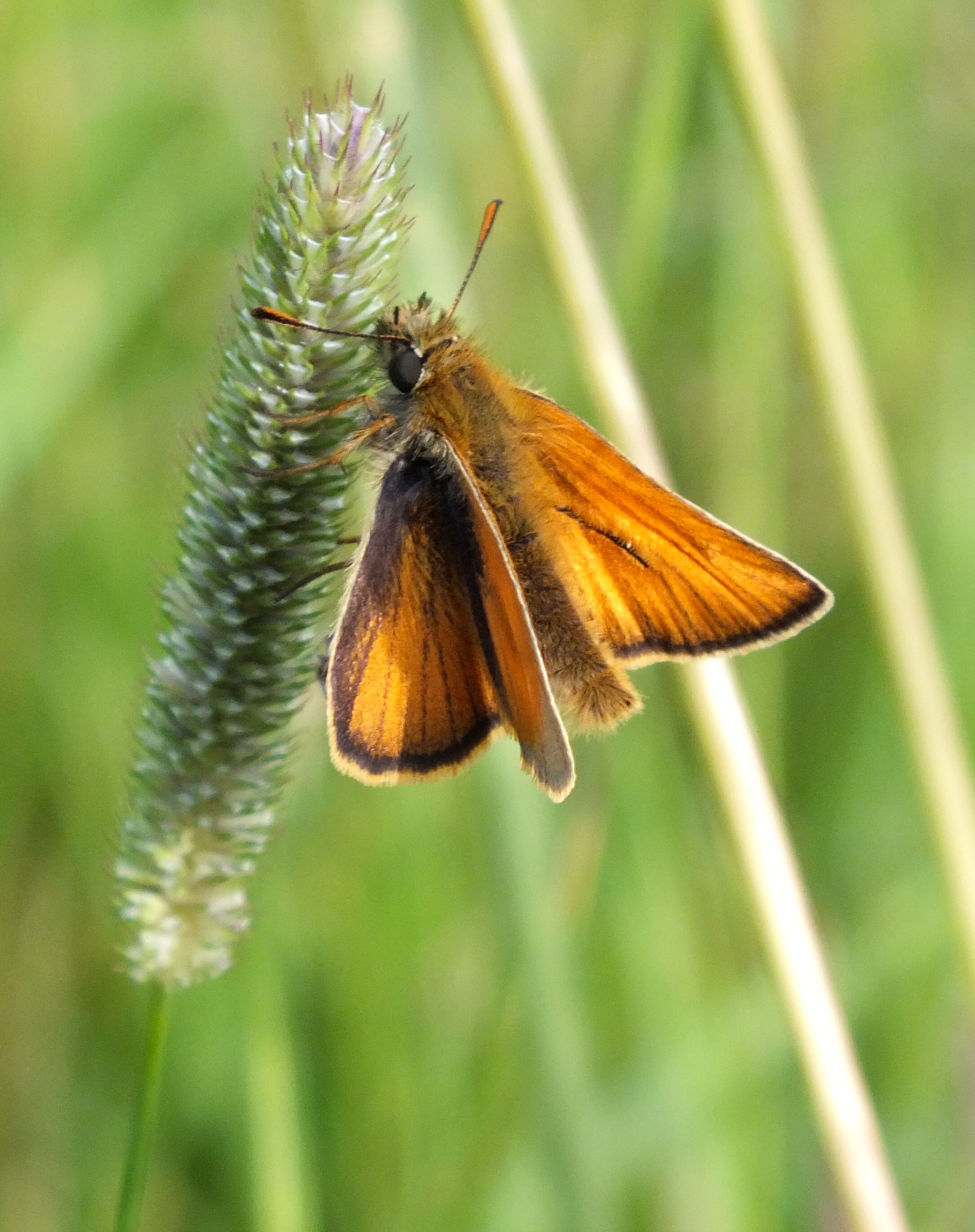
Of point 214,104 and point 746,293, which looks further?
point 214,104

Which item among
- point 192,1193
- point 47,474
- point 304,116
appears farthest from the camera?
point 47,474

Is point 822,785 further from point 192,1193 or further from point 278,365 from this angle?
point 278,365

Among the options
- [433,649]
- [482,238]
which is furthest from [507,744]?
[482,238]

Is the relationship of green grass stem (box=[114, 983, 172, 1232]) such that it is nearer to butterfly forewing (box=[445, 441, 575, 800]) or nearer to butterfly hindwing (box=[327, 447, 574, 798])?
butterfly hindwing (box=[327, 447, 574, 798])

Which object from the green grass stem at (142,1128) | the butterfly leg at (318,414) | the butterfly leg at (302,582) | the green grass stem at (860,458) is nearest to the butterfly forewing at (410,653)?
the butterfly leg at (302,582)

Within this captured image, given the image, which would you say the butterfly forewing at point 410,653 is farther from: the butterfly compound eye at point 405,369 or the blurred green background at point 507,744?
the blurred green background at point 507,744

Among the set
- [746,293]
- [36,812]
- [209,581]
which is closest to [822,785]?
[746,293]
